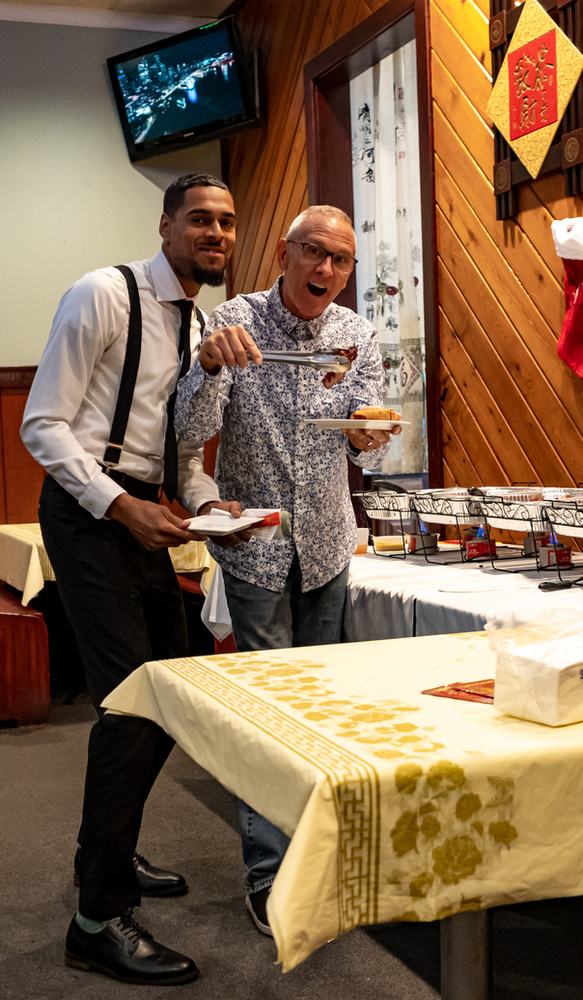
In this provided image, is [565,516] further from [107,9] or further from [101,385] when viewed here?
[107,9]

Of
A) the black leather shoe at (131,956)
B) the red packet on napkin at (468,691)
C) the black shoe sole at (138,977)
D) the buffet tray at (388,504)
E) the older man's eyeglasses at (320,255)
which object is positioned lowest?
the black shoe sole at (138,977)

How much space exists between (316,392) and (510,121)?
1.58 metres

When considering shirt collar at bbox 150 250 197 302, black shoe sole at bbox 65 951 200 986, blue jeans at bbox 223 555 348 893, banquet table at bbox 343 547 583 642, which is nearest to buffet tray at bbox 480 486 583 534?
banquet table at bbox 343 547 583 642

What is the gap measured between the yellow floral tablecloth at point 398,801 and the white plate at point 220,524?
50 centimetres

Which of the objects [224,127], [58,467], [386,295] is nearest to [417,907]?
[58,467]

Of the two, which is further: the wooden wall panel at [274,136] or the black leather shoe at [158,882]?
the wooden wall panel at [274,136]

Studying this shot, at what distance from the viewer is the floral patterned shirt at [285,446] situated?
1.93m

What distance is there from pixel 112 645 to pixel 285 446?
1.79 feet

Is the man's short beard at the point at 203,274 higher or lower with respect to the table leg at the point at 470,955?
higher

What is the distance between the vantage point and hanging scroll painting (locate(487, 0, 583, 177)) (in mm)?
2773

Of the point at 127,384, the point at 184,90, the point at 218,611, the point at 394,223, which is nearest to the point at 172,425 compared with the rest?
the point at 127,384

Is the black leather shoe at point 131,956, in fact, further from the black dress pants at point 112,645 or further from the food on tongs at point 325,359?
the food on tongs at point 325,359

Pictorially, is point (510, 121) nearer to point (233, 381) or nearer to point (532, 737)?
point (233, 381)

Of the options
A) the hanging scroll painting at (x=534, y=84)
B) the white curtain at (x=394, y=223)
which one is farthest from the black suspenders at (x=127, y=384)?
the white curtain at (x=394, y=223)
